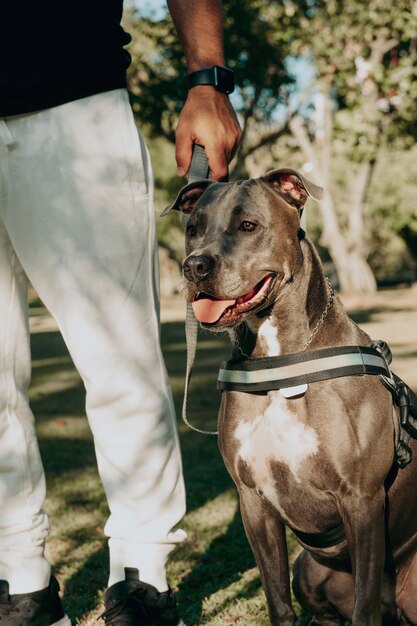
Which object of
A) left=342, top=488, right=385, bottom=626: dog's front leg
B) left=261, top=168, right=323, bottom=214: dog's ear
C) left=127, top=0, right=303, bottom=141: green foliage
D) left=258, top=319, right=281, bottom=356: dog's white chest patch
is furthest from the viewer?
left=127, top=0, right=303, bottom=141: green foliage

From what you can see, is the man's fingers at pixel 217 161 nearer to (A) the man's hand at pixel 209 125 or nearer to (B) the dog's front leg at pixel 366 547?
(A) the man's hand at pixel 209 125

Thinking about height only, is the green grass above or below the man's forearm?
below

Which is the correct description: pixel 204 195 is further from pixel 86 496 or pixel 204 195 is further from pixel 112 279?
pixel 86 496

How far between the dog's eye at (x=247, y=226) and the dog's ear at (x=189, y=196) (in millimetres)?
218

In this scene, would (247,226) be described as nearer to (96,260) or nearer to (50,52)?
(96,260)

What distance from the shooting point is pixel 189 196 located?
3525 millimetres

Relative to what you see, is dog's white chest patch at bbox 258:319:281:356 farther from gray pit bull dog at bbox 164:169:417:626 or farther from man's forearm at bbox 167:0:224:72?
man's forearm at bbox 167:0:224:72

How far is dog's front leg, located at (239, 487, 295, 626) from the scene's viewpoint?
320cm

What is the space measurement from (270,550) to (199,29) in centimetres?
184

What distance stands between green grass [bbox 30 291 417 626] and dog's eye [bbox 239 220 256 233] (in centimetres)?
155

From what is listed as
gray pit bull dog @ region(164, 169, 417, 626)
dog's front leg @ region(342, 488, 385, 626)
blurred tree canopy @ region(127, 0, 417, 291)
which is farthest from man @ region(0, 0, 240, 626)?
blurred tree canopy @ region(127, 0, 417, 291)

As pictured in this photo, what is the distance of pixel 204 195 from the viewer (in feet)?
11.1

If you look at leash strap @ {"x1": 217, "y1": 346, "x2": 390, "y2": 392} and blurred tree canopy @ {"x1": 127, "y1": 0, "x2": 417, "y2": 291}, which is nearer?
leash strap @ {"x1": 217, "y1": 346, "x2": 390, "y2": 392}

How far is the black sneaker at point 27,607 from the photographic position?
3078mm
